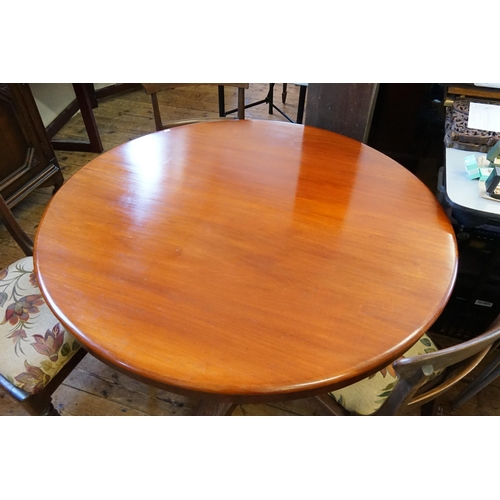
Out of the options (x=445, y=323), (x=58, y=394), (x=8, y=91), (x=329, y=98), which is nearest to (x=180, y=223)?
(x=329, y=98)

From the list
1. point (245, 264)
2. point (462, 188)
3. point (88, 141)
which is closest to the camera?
point (245, 264)

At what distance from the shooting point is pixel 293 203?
1.14 meters

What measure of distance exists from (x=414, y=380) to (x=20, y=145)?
2149 millimetres

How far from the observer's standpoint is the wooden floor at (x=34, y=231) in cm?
147

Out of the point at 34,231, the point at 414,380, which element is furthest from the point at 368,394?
the point at 34,231

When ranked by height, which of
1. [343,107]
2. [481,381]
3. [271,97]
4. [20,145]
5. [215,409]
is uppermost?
[343,107]

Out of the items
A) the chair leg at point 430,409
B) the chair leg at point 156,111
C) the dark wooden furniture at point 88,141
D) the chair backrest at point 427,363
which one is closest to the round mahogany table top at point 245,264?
the chair backrest at point 427,363

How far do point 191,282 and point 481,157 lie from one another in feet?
3.70

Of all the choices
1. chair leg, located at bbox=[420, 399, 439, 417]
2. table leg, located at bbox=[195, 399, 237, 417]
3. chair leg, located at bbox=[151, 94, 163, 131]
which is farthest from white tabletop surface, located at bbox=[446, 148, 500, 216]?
chair leg, located at bbox=[151, 94, 163, 131]

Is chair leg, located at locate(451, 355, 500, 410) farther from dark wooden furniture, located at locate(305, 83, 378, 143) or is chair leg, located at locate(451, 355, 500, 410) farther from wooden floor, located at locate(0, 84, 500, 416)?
dark wooden furniture, located at locate(305, 83, 378, 143)

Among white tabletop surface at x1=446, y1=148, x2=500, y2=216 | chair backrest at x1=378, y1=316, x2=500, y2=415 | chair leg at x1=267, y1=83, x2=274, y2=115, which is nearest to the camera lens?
chair backrest at x1=378, y1=316, x2=500, y2=415

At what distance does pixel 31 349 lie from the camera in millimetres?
1130

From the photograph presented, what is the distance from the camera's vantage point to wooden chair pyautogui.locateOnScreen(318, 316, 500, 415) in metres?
0.71

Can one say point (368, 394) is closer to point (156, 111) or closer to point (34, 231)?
point (156, 111)
